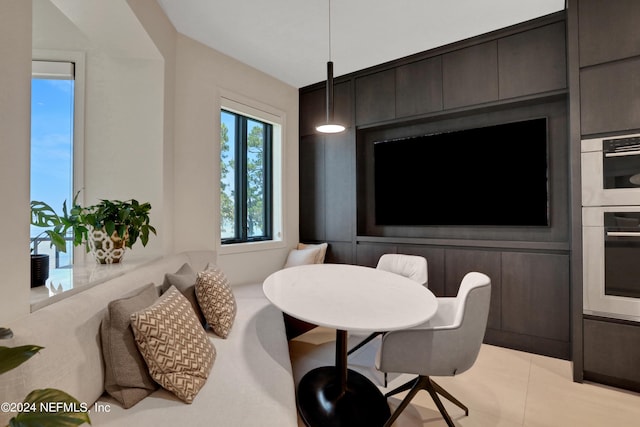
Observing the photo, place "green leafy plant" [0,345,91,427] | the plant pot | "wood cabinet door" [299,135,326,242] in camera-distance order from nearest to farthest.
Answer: "green leafy plant" [0,345,91,427], the plant pot, "wood cabinet door" [299,135,326,242]

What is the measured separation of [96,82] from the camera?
2.42m

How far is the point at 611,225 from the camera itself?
6.98 ft

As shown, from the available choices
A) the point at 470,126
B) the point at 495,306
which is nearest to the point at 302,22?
the point at 470,126

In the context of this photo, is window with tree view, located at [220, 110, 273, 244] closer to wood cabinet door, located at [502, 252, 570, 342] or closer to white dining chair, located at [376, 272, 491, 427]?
white dining chair, located at [376, 272, 491, 427]

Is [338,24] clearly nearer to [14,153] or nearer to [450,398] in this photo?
[14,153]

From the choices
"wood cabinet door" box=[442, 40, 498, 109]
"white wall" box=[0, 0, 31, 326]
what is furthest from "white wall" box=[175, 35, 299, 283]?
"wood cabinet door" box=[442, 40, 498, 109]

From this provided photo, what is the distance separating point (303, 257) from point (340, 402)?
6.28 ft

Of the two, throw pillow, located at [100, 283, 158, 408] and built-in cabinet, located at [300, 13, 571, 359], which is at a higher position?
built-in cabinet, located at [300, 13, 571, 359]

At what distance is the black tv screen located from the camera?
275cm

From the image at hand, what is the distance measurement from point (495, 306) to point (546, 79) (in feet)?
6.72

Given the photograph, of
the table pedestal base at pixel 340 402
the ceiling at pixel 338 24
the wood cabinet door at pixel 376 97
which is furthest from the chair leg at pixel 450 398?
the ceiling at pixel 338 24

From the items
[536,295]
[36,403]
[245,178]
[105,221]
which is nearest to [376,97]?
[245,178]

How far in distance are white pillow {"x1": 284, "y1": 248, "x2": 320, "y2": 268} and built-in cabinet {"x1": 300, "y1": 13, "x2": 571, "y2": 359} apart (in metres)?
0.29

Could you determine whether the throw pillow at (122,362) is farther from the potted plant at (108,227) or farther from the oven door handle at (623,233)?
the oven door handle at (623,233)
